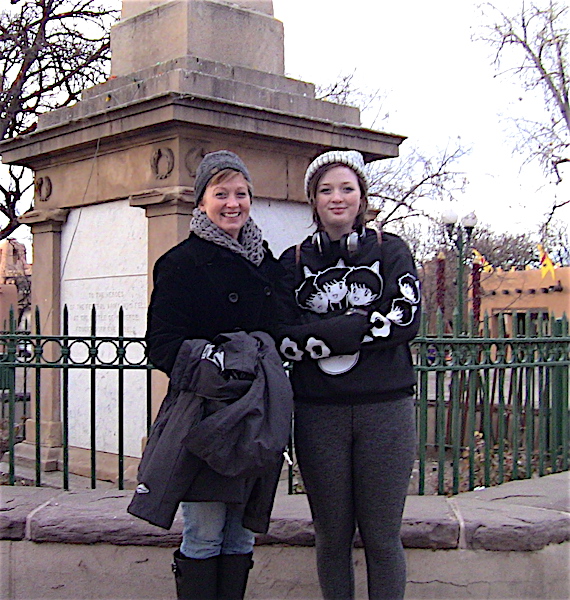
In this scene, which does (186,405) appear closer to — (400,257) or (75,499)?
(400,257)

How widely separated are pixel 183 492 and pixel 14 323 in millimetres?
A: 1885

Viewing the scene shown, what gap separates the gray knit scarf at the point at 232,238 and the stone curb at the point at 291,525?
1.38 meters

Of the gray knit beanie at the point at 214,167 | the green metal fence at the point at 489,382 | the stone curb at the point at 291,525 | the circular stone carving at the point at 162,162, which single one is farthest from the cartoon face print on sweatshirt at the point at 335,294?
the circular stone carving at the point at 162,162

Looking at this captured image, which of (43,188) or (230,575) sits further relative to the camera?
(43,188)

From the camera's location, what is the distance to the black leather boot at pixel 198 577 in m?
2.47

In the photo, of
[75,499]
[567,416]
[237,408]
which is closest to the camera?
[237,408]

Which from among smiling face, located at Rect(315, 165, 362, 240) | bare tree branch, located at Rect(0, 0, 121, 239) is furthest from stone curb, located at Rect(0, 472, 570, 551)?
bare tree branch, located at Rect(0, 0, 121, 239)

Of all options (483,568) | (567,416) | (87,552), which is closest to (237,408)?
(87,552)

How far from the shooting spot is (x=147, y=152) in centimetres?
484

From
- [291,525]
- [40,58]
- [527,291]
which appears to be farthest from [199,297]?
[527,291]

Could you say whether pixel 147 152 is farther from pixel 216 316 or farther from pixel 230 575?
pixel 230 575

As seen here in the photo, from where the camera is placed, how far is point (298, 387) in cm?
263

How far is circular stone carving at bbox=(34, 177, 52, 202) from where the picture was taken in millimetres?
5574

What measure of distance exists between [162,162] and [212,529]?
2845 mm
